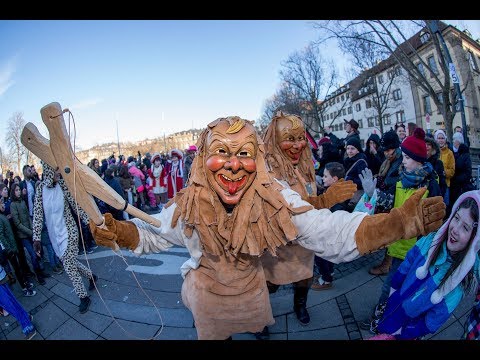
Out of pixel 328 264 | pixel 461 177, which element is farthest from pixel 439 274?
pixel 461 177

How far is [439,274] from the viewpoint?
1.84 m

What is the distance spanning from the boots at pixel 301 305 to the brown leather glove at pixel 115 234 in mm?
1828

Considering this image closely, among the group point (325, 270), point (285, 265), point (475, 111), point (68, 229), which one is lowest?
point (325, 270)

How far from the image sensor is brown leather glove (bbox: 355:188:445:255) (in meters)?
1.39

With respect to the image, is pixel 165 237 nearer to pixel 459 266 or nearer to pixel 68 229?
pixel 459 266

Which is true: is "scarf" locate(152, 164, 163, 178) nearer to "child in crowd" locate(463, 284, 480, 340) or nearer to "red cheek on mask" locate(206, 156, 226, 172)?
"red cheek on mask" locate(206, 156, 226, 172)

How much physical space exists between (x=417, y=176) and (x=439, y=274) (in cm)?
112

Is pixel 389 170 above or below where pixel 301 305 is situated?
above

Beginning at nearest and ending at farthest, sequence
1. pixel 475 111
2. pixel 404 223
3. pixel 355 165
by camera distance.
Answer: pixel 404 223, pixel 355 165, pixel 475 111

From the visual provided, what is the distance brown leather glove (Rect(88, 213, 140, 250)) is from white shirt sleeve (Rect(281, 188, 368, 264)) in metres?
1.07

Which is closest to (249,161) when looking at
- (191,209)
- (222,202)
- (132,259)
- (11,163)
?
(222,202)

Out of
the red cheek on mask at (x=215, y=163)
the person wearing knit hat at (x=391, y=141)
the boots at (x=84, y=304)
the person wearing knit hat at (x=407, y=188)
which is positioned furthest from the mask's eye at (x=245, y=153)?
the boots at (x=84, y=304)

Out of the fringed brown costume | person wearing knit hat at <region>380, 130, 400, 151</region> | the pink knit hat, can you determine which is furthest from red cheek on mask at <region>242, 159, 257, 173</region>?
person wearing knit hat at <region>380, 130, 400, 151</region>
